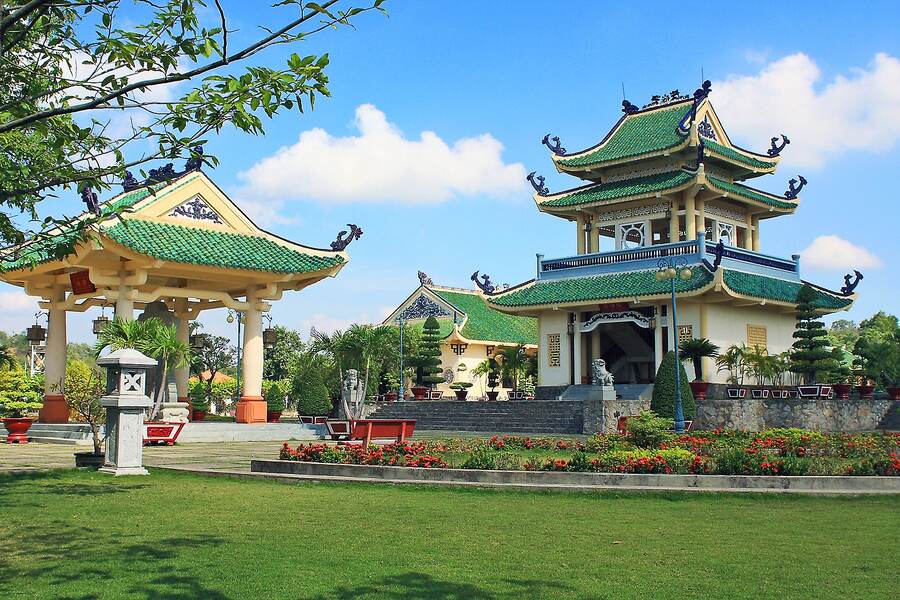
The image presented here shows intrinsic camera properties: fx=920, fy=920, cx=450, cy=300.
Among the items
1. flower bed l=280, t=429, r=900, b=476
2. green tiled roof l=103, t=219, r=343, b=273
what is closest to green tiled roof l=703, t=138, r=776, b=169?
green tiled roof l=103, t=219, r=343, b=273

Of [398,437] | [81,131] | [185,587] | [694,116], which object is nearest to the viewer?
[185,587]

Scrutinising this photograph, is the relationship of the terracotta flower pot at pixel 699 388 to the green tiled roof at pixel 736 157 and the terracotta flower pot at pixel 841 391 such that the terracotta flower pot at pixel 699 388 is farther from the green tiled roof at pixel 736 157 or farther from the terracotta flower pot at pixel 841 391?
the green tiled roof at pixel 736 157

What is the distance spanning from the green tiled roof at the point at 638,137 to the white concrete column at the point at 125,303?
18.8 m

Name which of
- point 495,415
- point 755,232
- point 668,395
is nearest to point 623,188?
point 755,232

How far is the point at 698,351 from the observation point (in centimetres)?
3014

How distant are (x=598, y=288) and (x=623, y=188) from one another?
4421 mm

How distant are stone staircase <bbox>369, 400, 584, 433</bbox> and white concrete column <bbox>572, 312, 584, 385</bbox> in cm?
445

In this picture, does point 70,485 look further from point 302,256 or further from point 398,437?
point 302,256

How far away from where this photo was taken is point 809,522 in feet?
29.8

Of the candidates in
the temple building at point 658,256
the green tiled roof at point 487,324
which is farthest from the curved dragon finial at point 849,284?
the green tiled roof at point 487,324

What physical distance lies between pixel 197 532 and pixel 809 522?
5876mm

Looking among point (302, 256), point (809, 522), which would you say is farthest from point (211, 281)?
point (809, 522)

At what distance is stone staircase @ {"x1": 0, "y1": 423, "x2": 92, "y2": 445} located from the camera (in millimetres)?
23484

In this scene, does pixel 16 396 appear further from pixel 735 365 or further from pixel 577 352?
pixel 735 365
